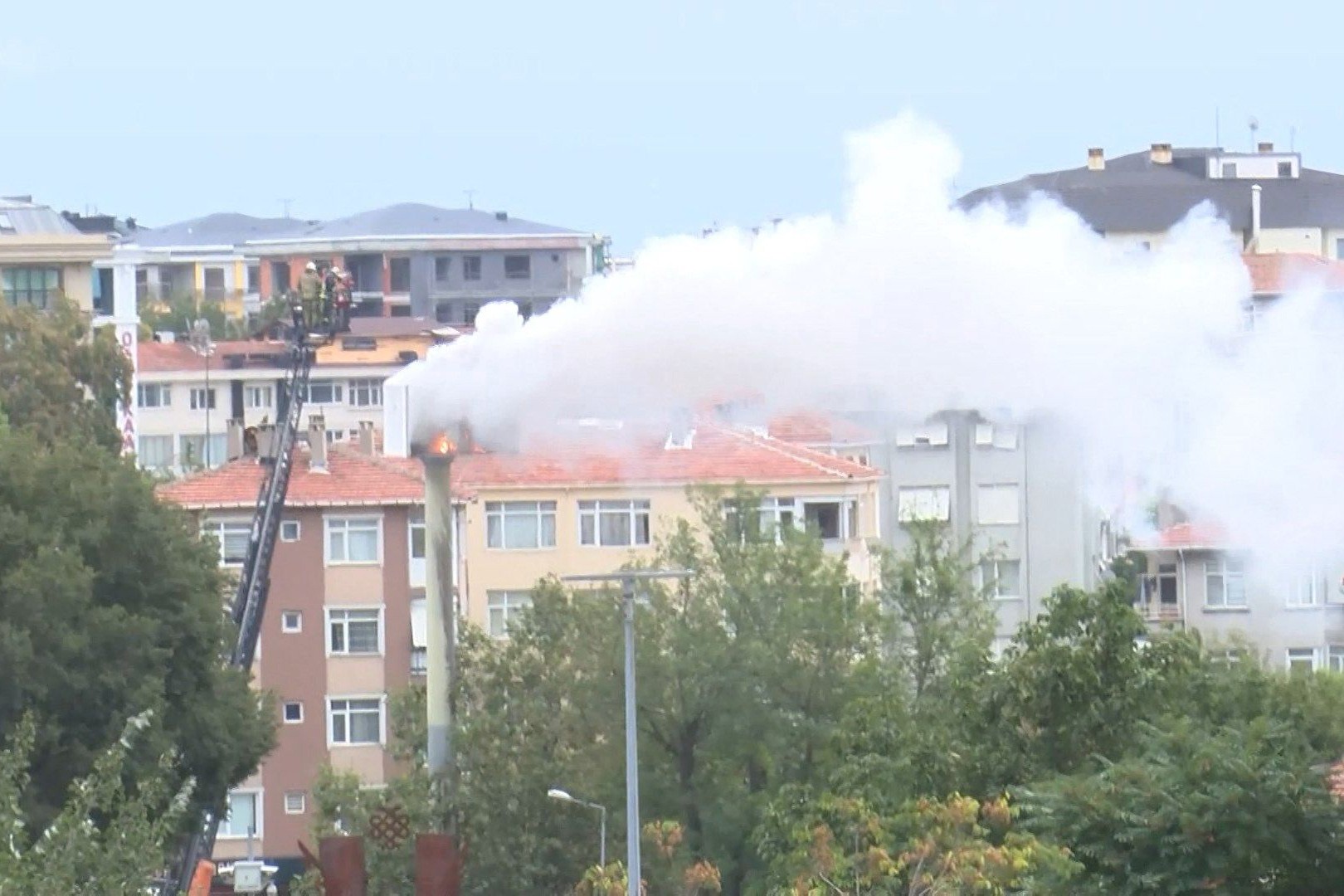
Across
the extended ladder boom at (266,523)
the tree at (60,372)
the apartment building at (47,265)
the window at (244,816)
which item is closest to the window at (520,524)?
the window at (244,816)

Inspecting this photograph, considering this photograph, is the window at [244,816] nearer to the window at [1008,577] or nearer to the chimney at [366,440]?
the chimney at [366,440]

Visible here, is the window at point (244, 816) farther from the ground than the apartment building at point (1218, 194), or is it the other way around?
the apartment building at point (1218, 194)

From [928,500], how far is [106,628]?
3081 centimetres

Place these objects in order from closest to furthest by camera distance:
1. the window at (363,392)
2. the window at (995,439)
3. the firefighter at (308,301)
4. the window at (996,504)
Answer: the firefighter at (308,301), the window at (995,439), the window at (996,504), the window at (363,392)

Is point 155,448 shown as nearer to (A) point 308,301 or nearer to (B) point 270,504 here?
(B) point 270,504

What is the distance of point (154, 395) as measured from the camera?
388 ft

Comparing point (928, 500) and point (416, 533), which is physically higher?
point (928, 500)

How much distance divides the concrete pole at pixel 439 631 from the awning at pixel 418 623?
1533cm

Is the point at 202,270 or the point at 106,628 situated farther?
the point at 202,270

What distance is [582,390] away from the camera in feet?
136

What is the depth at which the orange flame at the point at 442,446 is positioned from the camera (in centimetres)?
4419

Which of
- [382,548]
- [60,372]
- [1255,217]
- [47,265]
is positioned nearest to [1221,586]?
[382,548]

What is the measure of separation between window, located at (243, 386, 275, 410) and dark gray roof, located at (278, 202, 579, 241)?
139ft

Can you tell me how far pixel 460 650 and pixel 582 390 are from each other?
1131 centimetres
